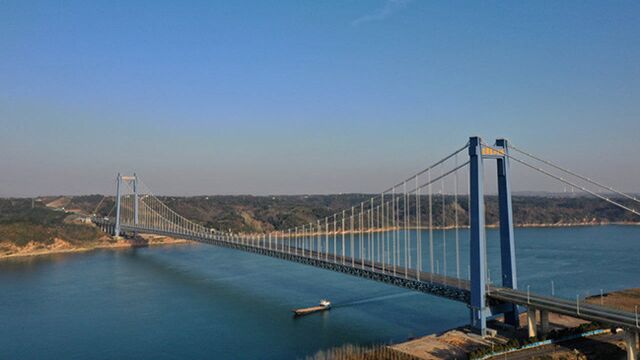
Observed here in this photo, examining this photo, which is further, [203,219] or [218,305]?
[203,219]

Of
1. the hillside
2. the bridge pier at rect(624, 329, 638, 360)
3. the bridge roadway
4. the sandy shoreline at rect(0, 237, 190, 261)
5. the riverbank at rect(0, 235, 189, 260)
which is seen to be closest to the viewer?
the bridge pier at rect(624, 329, 638, 360)

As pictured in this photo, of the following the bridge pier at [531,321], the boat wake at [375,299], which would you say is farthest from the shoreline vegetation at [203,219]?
the bridge pier at [531,321]

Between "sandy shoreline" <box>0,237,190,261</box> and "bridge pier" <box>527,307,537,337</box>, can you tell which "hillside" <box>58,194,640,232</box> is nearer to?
"sandy shoreline" <box>0,237,190,261</box>

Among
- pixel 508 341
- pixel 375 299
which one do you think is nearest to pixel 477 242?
pixel 508 341

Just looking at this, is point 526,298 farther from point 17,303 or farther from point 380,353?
point 17,303

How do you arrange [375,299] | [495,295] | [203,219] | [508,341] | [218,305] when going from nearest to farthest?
[508,341], [495,295], [375,299], [218,305], [203,219]

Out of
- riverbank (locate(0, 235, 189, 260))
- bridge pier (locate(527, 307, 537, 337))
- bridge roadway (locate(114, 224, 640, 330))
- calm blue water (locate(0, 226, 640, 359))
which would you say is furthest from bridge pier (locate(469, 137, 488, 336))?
riverbank (locate(0, 235, 189, 260))

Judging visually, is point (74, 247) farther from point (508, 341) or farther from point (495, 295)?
point (508, 341)
